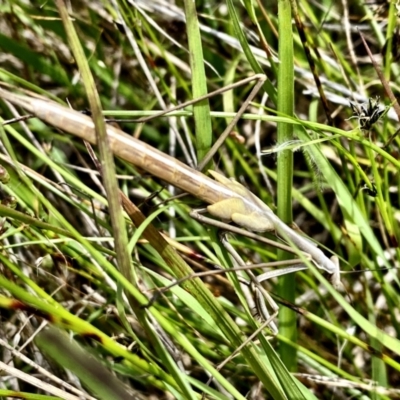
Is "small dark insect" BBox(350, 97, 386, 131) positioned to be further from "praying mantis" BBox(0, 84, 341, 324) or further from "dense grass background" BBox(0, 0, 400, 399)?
"praying mantis" BBox(0, 84, 341, 324)

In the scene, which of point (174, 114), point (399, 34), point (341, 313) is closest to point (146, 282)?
point (174, 114)

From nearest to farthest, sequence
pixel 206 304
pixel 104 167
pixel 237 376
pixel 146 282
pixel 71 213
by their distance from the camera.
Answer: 1. pixel 104 167
2. pixel 206 304
3. pixel 146 282
4. pixel 237 376
5. pixel 71 213

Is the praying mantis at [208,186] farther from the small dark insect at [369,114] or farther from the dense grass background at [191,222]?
the small dark insect at [369,114]

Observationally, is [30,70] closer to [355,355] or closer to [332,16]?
[332,16]

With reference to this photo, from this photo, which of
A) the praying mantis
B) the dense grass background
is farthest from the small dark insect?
the praying mantis

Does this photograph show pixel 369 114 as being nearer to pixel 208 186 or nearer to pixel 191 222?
pixel 208 186

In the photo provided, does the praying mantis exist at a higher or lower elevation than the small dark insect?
lower
